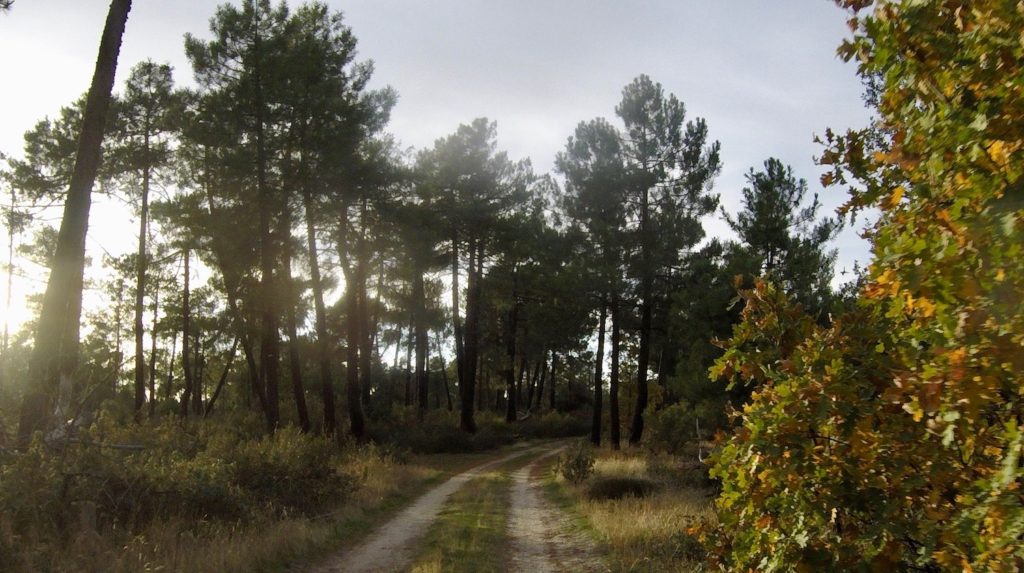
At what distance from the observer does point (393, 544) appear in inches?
447

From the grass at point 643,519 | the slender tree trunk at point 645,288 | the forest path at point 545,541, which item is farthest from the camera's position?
the slender tree trunk at point 645,288

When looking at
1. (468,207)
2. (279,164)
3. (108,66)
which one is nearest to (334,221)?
(279,164)

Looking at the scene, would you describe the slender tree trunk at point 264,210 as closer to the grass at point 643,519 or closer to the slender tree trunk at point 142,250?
the slender tree trunk at point 142,250

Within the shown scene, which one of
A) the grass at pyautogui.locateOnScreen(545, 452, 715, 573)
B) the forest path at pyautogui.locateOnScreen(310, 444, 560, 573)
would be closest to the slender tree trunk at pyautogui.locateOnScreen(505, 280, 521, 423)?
the grass at pyautogui.locateOnScreen(545, 452, 715, 573)

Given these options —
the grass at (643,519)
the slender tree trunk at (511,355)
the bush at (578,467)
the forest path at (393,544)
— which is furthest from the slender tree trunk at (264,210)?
the slender tree trunk at (511,355)

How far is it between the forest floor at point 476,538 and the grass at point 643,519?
A: 298mm

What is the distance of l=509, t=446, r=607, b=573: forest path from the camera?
390 inches

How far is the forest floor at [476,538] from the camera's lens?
983 cm

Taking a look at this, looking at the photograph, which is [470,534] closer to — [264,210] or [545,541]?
[545,541]

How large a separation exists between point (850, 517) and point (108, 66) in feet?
35.2

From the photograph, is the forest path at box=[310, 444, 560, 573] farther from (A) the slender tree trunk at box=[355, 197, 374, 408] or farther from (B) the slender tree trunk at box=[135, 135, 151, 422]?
(B) the slender tree trunk at box=[135, 135, 151, 422]

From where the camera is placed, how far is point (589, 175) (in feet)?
95.6

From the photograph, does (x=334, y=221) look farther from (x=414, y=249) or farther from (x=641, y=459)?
(x=641, y=459)

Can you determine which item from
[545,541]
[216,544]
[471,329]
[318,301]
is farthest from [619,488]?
[471,329]
